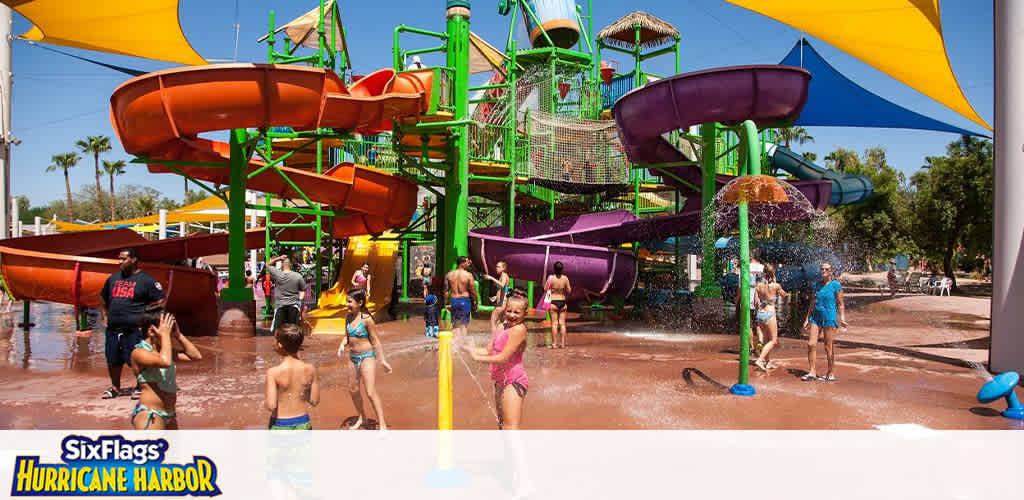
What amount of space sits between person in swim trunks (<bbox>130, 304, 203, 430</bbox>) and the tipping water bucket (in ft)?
74.7

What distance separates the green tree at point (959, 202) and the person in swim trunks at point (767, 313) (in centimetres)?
2370

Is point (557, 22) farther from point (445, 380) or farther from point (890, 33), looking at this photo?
point (445, 380)

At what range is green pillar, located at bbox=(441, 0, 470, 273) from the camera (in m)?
14.2

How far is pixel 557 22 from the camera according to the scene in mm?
24703

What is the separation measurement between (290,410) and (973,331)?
14966mm

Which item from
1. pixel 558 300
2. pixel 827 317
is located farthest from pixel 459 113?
pixel 827 317

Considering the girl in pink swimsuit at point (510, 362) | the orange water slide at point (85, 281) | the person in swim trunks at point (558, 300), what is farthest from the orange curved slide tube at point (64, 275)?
the girl in pink swimsuit at point (510, 362)

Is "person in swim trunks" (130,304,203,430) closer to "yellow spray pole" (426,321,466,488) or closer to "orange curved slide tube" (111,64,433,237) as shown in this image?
"yellow spray pole" (426,321,466,488)

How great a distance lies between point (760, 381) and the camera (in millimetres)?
7566
